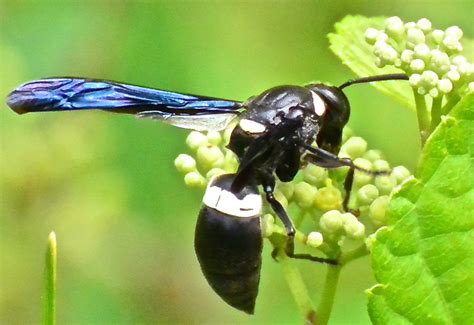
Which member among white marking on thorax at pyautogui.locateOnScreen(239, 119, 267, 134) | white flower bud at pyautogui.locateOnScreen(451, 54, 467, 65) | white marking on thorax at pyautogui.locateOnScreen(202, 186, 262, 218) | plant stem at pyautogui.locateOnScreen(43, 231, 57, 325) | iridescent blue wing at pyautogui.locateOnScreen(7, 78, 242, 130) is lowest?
plant stem at pyautogui.locateOnScreen(43, 231, 57, 325)

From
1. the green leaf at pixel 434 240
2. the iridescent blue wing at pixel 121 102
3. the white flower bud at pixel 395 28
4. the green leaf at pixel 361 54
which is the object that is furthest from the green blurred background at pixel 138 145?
Result: the green leaf at pixel 434 240

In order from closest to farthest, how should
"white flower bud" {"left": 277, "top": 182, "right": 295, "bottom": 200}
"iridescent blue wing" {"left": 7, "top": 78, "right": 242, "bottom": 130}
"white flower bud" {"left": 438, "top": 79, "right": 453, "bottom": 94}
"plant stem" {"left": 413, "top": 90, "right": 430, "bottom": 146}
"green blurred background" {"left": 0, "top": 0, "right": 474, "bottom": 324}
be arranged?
"white flower bud" {"left": 438, "top": 79, "right": 453, "bottom": 94}
"plant stem" {"left": 413, "top": 90, "right": 430, "bottom": 146}
"white flower bud" {"left": 277, "top": 182, "right": 295, "bottom": 200}
"iridescent blue wing" {"left": 7, "top": 78, "right": 242, "bottom": 130}
"green blurred background" {"left": 0, "top": 0, "right": 474, "bottom": 324}

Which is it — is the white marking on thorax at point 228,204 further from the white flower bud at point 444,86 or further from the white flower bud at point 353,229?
the white flower bud at point 444,86

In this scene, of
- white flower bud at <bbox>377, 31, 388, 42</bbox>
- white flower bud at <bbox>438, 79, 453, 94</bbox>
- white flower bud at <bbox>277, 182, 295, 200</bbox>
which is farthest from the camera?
white flower bud at <bbox>277, 182, 295, 200</bbox>

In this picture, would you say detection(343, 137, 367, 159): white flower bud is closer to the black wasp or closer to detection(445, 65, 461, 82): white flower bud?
the black wasp

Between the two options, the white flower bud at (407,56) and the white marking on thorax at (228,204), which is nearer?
the white flower bud at (407,56)

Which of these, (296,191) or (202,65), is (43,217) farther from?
(296,191)

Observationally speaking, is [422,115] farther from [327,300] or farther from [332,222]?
[327,300]

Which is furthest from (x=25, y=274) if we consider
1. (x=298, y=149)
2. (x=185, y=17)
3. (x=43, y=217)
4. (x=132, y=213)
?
(x=298, y=149)

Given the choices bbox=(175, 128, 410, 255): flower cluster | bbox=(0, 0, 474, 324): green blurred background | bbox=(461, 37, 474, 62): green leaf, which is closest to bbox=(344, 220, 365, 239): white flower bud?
bbox=(175, 128, 410, 255): flower cluster
